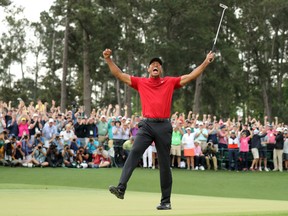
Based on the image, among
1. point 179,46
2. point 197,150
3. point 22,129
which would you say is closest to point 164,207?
point 22,129

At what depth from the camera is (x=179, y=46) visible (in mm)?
63281

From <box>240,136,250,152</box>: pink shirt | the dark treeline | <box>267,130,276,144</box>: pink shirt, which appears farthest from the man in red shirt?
the dark treeline

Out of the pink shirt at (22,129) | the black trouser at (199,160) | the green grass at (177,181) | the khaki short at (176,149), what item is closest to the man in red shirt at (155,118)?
the green grass at (177,181)

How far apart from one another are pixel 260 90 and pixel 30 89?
102 feet

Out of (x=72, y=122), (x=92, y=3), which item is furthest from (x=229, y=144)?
(x=92, y=3)

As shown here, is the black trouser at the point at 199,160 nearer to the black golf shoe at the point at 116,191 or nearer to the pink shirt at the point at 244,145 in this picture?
the pink shirt at the point at 244,145

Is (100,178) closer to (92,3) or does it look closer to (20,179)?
(20,179)

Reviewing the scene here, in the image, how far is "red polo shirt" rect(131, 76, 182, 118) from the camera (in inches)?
444

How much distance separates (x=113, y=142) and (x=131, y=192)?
40.6ft

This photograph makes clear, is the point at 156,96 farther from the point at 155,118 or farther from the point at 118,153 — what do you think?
the point at 118,153

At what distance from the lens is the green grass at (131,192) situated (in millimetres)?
10781

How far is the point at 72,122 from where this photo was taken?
98.0 ft

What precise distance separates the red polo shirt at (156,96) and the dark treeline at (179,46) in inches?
1715

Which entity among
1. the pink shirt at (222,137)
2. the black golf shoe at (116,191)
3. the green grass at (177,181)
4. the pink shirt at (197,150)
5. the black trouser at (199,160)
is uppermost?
the pink shirt at (222,137)
